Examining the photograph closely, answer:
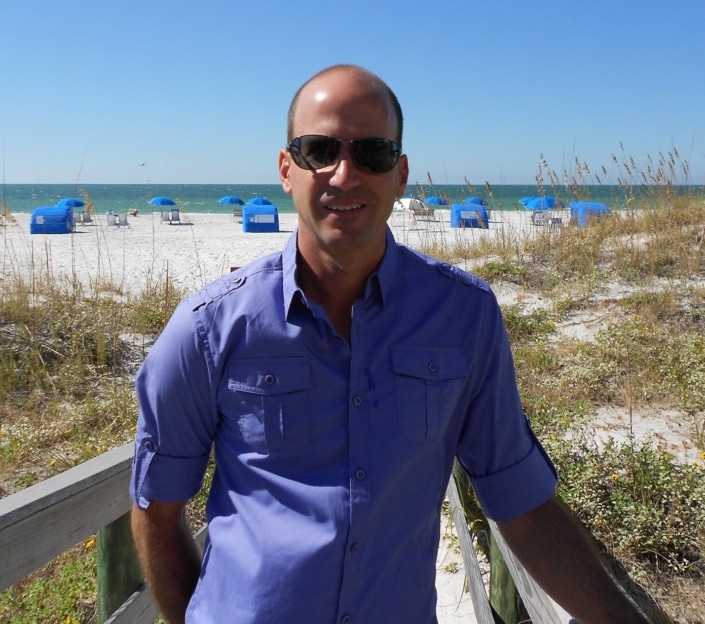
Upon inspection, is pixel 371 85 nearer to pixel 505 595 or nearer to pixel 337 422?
pixel 337 422

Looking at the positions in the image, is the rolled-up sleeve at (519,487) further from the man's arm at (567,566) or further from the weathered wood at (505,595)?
the weathered wood at (505,595)

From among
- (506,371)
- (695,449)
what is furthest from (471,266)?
(506,371)

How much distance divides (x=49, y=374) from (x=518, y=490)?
476 cm

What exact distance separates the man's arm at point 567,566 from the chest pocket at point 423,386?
1.12ft

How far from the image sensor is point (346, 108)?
143 centimetres

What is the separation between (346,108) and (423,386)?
638 millimetres

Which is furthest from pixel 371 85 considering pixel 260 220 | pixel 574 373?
pixel 260 220

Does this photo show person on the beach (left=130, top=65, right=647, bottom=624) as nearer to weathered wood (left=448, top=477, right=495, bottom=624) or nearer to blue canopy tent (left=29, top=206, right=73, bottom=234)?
weathered wood (left=448, top=477, right=495, bottom=624)

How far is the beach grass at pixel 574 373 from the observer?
2.99 metres

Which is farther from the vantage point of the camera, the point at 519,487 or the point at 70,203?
the point at 70,203

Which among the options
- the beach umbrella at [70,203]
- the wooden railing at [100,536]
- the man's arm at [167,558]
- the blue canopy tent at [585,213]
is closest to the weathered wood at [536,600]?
the wooden railing at [100,536]

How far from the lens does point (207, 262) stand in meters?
15.5

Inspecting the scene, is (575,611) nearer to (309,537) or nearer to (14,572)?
(309,537)

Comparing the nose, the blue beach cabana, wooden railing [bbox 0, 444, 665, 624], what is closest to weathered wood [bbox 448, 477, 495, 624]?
wooden railing [bbox 0, 444, 665, 624]
